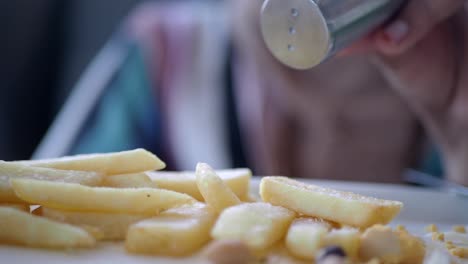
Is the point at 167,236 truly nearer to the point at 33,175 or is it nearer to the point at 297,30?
the point at 33,175

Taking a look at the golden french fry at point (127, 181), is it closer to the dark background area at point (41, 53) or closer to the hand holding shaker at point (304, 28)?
the hand holding shaker at point (304, 28)

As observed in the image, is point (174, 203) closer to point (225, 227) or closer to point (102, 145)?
point (225, 227)

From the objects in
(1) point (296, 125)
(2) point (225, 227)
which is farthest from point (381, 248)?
(1) point (296, 125)

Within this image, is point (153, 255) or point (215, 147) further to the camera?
point (215, 147)

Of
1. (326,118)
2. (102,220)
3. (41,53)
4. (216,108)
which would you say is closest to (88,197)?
(102,220)

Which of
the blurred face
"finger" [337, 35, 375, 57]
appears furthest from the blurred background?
"finger" [337, 35, 375, 57]

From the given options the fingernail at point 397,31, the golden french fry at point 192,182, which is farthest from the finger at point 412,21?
the golden french fry at point 192,182

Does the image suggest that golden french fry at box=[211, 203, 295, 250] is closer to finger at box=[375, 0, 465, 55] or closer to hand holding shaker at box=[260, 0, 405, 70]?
hand holding shaker at box=[260, 0, 405, 70]
